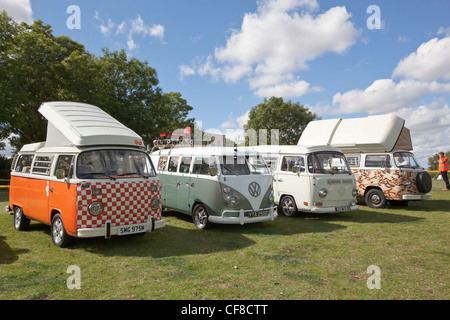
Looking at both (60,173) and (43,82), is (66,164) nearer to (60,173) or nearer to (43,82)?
(60,173)

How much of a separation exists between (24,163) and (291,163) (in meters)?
7.96

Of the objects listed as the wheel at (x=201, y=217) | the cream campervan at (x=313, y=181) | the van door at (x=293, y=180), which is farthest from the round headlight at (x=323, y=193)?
the wheel at (x=201, y=217)

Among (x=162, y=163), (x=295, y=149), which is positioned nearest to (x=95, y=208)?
(x=162, y=163)

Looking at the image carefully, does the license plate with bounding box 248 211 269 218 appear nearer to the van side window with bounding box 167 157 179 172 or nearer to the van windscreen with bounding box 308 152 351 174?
the van windscreen with bounding box 308 152 351 174

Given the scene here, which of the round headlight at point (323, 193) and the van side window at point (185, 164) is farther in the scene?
the round headlight at point (323, 193)

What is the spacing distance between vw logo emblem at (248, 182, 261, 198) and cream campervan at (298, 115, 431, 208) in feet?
20.3

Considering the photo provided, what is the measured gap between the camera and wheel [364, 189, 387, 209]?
12.9m

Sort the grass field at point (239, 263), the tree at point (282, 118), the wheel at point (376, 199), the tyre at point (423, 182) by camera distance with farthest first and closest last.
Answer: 1. the tree at point (282, 118)
2. the wheel at point (376, 199)
3. the tyre at point (423, 182)
4. the grass field at point (239, 263)

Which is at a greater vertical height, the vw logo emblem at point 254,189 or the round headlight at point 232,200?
the vw logo emblem at point 254,189

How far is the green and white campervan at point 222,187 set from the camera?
8727 millimetres

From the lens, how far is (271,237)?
8.23 metres

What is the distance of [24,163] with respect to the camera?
30.1 feet

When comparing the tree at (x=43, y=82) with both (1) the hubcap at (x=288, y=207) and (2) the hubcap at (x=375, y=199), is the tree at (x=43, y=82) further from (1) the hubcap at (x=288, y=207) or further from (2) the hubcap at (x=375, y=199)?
(2) the hubcap at (x=375, y=199)
